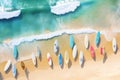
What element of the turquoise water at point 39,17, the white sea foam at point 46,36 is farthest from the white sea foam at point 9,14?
the white sea foam at point 46,36

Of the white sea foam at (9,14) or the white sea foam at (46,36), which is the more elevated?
the white sea foam at (9,14)

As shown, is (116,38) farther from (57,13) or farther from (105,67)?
(57,13)

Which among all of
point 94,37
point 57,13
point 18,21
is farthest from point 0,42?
point 94,37

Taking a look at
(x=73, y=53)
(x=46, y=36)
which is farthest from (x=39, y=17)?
(x=73, y=53)

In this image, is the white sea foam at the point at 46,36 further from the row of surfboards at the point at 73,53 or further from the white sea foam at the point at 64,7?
the white sea foam at the point at 64,7

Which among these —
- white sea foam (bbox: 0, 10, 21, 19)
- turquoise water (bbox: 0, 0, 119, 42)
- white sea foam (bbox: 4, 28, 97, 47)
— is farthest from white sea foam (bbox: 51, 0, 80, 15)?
white sea foam (bbox: 0, 10, 21, 19)

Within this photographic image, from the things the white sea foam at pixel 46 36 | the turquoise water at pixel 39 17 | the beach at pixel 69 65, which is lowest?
the beach at pixel 69 65

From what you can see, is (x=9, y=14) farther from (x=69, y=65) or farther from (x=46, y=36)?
(x=69, y=65)
